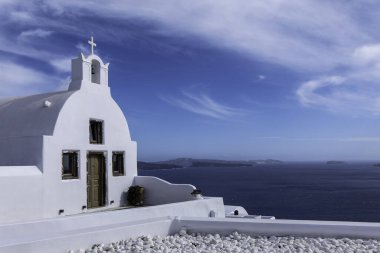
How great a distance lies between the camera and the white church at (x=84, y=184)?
8.05 meters

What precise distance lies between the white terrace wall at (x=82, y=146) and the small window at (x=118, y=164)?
15 centimetres

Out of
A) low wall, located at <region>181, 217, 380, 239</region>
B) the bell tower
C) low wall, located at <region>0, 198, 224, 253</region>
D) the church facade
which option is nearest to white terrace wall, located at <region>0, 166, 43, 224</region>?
the church facade

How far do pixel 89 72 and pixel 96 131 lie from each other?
2.05m

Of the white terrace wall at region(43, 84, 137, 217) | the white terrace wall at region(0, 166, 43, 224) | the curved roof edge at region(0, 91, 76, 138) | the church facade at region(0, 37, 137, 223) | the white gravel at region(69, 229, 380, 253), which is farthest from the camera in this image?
the curved roof edge at region(0, 91, 76, 138)

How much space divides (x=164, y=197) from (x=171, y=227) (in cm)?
713

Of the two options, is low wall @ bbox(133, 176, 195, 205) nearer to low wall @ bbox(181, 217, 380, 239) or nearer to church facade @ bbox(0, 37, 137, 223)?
church facade @ bbox(0, 37, 137, 223)

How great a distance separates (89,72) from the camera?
14227 mm

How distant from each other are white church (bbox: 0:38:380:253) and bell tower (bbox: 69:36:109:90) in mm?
36

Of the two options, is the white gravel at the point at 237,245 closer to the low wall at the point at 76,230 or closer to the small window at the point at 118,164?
the low wall at the point at 76,230

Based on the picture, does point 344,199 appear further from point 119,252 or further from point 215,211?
point 119,252

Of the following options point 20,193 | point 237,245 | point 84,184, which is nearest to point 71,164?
point 84,184

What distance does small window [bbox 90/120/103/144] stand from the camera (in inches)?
555

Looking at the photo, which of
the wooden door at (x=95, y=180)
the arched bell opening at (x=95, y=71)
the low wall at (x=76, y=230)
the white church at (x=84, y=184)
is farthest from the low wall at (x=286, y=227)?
the arched bell opening at (x=95, y=71)

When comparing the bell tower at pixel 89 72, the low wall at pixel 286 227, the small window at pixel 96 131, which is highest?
the bell tower at pixel 89 72
